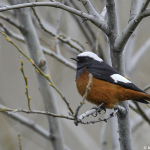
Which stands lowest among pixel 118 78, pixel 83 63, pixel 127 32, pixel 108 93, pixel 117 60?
pixel 108 93

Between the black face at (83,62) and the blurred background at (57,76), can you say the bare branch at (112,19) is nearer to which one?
the black face at (83,62)

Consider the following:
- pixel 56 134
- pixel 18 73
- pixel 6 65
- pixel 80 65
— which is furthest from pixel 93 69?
pixel 6 65

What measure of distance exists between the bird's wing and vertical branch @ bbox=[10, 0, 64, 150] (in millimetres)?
732

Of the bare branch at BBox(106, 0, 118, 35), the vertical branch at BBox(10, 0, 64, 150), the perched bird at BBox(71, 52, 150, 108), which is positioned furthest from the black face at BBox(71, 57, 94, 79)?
the bare branch at BBox(106, 0, 118, 35)

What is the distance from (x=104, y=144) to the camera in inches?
157

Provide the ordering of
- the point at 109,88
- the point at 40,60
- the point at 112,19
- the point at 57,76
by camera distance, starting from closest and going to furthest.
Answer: the point at 112,19 < the point at 109,88 < the point at 40,60 < the point at 57,76

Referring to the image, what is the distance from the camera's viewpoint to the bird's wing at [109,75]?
2.86 meters

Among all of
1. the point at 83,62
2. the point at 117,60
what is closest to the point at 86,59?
the point at 83,62

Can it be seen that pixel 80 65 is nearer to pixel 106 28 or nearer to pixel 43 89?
pixel 43 89

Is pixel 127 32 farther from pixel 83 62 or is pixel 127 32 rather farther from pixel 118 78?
pixel 83 62

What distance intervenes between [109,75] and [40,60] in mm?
1102

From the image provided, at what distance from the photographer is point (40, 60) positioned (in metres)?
3.45

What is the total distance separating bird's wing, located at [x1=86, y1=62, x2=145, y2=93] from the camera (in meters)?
2.86

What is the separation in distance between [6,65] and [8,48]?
0.77m
